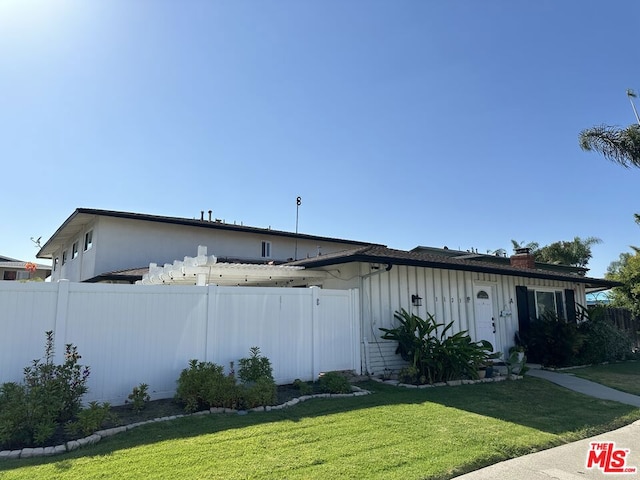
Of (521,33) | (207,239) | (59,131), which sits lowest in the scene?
(207,239)

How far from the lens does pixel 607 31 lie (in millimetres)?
10977

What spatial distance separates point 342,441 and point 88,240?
1569cm

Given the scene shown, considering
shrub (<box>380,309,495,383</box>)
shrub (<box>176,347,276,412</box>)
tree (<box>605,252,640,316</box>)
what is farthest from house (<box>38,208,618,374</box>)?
shrub (<box>176,347,276,412</box>)

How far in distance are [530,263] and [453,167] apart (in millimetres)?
5040

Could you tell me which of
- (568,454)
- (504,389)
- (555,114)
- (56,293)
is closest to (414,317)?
(504,389)

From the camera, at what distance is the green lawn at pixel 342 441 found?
397 centimetres

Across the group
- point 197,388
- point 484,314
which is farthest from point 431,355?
point 197,388

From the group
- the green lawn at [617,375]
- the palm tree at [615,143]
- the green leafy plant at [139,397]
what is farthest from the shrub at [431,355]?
the palm tree at [615,143]

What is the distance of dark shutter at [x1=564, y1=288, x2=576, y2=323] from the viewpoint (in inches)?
612

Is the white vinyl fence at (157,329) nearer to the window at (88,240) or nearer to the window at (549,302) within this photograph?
the window at (549,302)

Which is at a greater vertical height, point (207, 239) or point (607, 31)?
point (607, 31)

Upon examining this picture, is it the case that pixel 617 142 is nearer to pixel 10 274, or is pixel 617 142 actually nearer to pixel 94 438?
pixel 94 438

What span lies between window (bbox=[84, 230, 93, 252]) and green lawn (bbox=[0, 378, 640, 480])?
1330 centimetres

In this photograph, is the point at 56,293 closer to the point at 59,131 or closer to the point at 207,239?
the point at 59,131
